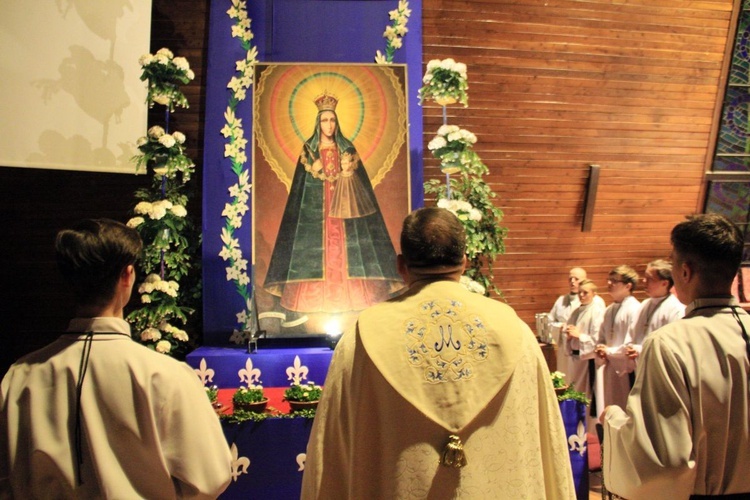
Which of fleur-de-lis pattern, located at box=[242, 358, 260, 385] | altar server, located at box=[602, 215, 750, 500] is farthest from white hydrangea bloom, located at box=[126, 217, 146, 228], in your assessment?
altar server, located at box=[602, 215, 750, 500]

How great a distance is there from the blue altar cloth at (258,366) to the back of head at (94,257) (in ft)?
11.7

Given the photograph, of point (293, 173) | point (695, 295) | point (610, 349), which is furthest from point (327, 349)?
point (695, 295)

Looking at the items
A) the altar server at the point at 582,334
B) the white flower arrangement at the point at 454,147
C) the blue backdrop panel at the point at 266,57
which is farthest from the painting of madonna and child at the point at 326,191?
the altar server at the point at 582,334

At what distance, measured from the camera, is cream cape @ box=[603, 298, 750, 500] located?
2.17 m

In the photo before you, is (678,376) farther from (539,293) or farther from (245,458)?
(539,293)

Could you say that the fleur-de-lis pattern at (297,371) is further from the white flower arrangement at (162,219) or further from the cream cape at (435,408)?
the cream cape at (435,408)

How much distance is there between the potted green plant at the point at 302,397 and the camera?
13.3ft

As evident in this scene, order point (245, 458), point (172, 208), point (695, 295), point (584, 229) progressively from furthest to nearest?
point (584, 229)
point (172, 208)
point (245, 458)
point (695, 295)

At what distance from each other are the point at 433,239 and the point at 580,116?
5452mm

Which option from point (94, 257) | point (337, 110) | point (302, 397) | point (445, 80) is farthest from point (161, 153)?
point (94, 257)

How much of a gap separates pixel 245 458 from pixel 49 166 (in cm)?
319

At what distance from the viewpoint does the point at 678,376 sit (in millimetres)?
2178

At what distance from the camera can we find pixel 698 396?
218cm

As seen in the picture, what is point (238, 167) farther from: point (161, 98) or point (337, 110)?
point (337, 110)
